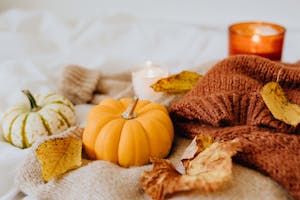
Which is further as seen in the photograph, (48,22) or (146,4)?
(146,4)

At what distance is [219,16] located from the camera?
5.04ft

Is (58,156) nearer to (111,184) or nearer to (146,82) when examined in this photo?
(111,184)

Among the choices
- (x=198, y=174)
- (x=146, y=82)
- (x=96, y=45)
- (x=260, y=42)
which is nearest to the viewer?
(x=198, y=174)

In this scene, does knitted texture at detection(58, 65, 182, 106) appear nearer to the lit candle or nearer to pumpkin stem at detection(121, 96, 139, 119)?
the lit candle

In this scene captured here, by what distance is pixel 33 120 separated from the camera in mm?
834

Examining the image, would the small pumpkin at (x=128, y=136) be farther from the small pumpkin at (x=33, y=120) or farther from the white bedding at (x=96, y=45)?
the white bedding at (x=96, y=45)

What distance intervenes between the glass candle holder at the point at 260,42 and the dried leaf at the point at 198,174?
20.3 inches

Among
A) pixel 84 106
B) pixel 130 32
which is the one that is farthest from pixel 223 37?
pixel 84 106

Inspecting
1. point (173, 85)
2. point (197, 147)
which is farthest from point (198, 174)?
point (173, 85)

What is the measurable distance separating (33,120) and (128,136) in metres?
0.26

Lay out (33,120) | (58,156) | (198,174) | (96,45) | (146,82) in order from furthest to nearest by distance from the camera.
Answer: (96,45) < (146,82) < (33,120) < (58,156) < (198,174)

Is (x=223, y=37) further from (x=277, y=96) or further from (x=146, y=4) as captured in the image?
(x=277, y=96)

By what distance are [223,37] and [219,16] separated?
0.16m

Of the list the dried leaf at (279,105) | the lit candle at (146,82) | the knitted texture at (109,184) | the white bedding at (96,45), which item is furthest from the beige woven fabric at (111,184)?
the white bedding at (96,45)
